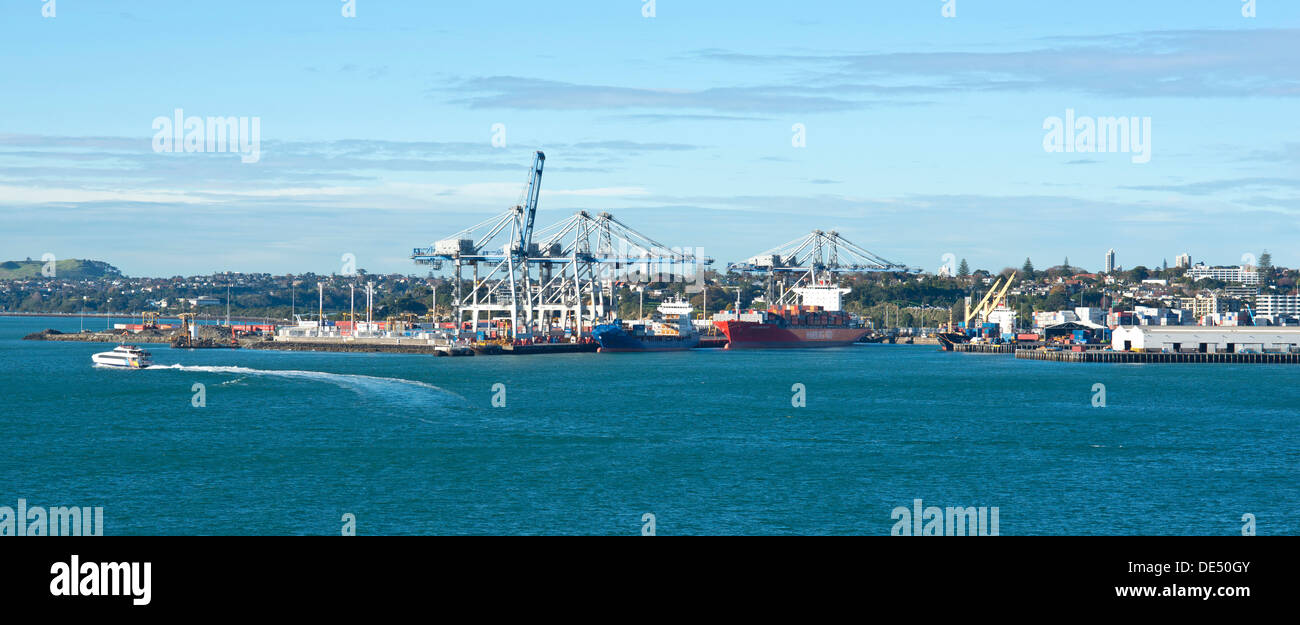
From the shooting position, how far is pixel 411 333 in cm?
10125

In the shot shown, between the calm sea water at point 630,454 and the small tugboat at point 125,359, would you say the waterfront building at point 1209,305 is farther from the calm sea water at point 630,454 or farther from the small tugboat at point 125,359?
the small tugboat at point 125,359

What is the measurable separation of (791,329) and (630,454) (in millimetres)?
85055

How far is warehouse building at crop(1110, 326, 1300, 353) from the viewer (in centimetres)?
8838

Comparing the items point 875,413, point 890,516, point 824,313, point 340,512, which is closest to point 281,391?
point 875,413

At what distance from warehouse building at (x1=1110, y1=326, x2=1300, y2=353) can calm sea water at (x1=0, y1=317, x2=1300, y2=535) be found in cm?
3104

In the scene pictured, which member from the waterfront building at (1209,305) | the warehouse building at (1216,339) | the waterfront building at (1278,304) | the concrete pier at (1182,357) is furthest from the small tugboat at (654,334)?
the waterfront building at (1278,304)

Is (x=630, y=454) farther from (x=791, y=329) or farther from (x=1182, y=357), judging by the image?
(x=791, y=329)

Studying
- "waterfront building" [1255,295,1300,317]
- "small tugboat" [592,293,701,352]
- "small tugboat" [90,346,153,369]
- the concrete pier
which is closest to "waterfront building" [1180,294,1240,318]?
"waterfront building" [1255,295,1300,317]

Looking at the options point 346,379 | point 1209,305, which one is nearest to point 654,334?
point 346,379

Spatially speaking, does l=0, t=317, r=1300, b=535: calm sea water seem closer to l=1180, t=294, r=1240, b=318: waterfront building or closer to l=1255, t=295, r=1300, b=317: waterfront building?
l=1180, t=294, r=1240, b=318: waterfront building

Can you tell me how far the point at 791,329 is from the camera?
4515 inches
